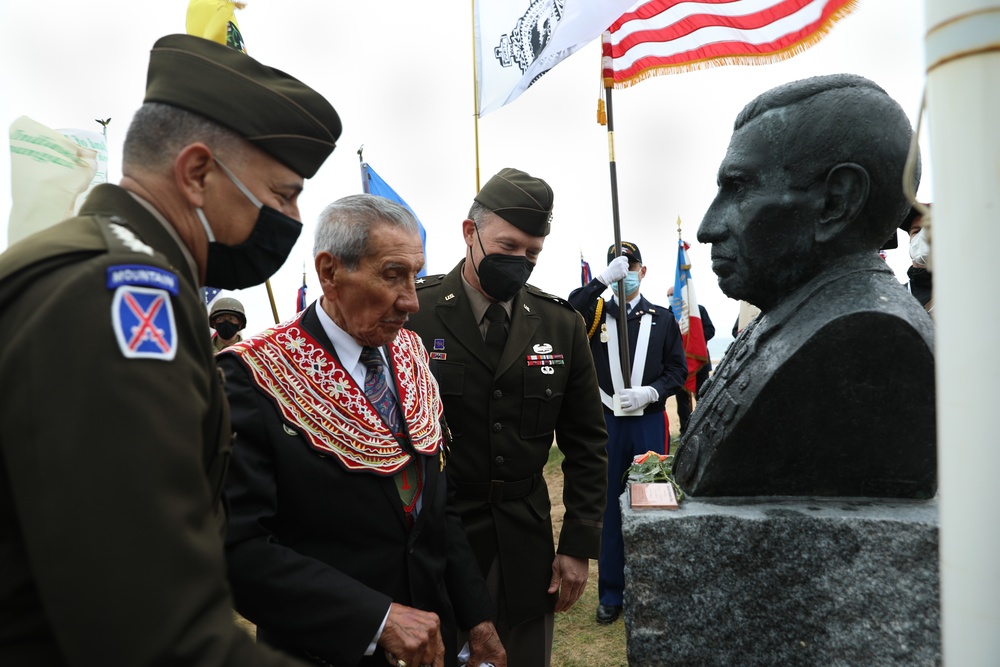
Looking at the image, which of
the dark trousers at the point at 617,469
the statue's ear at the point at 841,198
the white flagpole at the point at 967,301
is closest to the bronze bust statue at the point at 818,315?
the statue's ear at the point at 841,198

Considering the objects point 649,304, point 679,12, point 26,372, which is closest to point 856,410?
point 26,372

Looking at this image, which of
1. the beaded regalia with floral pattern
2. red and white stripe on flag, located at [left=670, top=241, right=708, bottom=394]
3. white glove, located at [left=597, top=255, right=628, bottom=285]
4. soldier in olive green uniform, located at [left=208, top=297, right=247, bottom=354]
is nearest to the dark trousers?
white glove, located at [left=597, top=255, right=628, bottom=285]

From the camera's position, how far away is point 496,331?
266cm

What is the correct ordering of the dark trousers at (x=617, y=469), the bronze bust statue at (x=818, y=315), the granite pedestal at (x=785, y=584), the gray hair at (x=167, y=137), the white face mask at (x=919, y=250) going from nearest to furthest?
the gray hair at (x=167, y=137)
the granite pedestal at (x=785, y=584)
the bronze bust statue at (x=818, y=315)
the white face mask at (x=919, y=250)
the dark trousers at (x=617, y=469)

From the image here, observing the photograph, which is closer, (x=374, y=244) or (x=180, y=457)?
(x=180, y=457)

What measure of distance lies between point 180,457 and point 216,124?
1.98ft

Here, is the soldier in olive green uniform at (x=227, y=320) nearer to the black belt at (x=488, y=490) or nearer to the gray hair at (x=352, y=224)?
the black belt at (x=488, y=490)

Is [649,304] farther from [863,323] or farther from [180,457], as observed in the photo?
[180,457]

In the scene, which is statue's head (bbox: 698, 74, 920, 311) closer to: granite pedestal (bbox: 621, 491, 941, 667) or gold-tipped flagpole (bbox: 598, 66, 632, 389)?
granite pedestal (bbox: 621, 491, 941, 667)

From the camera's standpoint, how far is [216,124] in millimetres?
1146

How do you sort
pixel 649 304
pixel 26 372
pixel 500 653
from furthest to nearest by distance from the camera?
pixel 649 304 → pixel 500 653 → pixel 26 372

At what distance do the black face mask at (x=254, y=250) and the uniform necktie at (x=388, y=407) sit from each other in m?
0.74

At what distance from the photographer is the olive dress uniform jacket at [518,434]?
8.16 feet

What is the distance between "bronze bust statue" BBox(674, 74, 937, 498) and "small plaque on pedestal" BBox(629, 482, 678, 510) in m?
0.08
